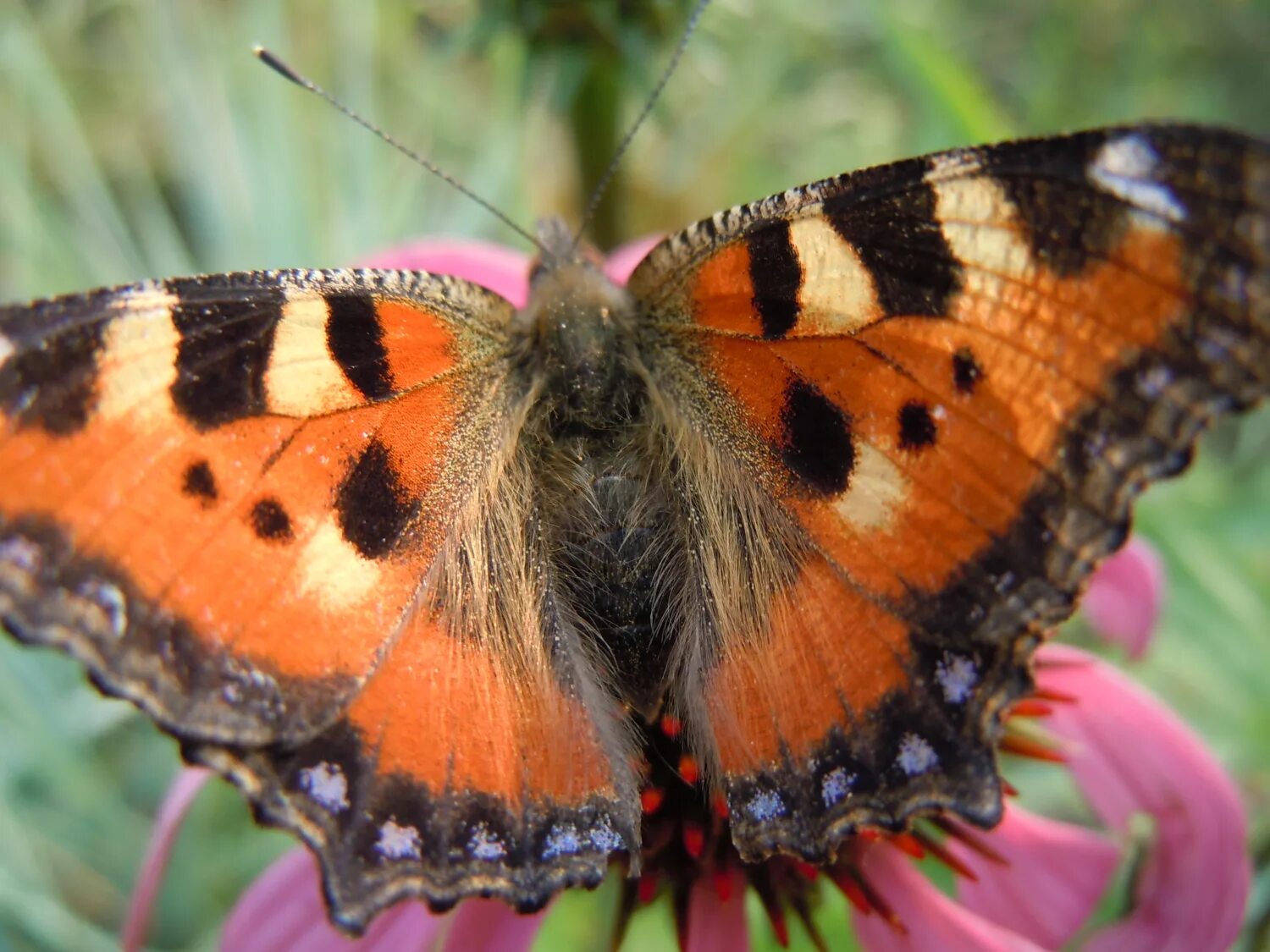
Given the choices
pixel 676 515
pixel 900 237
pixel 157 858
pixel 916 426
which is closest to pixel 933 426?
pixel 916 426

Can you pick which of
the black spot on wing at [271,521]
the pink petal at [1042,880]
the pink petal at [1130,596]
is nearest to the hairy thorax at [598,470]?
the black spot on wing at [271,521]

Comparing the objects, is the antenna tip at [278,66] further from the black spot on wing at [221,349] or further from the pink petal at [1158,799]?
the pink petal at [1158,799]

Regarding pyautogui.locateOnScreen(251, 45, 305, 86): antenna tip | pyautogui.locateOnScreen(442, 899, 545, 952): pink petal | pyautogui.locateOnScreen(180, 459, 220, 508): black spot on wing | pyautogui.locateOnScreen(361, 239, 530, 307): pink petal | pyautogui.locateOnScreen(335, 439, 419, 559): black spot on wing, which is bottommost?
pyautogui.locateOnScreen(442, 899, 545, 952): pink petal

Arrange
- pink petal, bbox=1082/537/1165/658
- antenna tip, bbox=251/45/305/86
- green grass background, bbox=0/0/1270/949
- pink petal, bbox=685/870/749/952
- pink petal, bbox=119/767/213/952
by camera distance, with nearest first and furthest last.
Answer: antenna tip, bbox=251/45/305/86 → pink petal, bbox=685/870/749/952 → pink petal, bbox=119/767/213/952 → pink petal, bbox=1082/537/1165/658 → green grass background, bbox=0/0/1270/949

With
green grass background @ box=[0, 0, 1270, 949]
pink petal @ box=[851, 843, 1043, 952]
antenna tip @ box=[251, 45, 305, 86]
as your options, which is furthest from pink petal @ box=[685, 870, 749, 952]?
antenna tip @ box=[251, 45, 305, 86]

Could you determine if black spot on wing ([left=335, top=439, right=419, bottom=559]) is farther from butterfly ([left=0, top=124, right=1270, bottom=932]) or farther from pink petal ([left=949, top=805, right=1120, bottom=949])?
pink petal ([left=949, top=805, right=1120, bottom=949])

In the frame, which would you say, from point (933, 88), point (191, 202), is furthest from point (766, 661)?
point (191, 202)

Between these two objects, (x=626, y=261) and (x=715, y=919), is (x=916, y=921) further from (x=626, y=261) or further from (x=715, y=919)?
(x=626, y=261)
